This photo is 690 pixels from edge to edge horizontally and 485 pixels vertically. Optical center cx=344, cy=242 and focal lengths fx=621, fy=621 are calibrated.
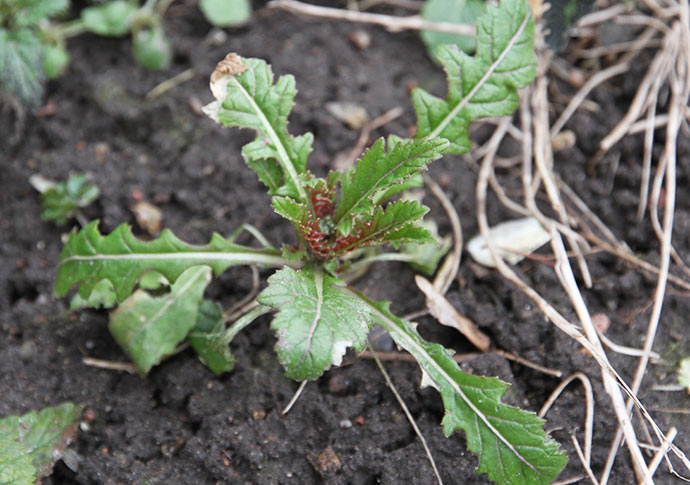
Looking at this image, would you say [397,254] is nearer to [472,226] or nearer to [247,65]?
[472,226]

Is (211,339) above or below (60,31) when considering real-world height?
below

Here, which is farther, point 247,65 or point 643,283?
point 643,283

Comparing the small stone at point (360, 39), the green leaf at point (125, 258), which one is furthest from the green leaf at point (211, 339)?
the small stone at point (360, 39)

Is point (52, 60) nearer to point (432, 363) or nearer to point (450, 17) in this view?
point (450, 17)

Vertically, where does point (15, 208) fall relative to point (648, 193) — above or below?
below

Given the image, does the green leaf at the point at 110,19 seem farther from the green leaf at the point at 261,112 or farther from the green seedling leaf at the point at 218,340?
the green seedling leaf at the point at 218,340

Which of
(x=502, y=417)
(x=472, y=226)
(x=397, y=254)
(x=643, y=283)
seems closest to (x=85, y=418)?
(x=397, y=254)

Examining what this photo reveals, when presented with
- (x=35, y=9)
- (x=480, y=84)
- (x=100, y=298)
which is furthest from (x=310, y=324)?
(x=35, y=9)
